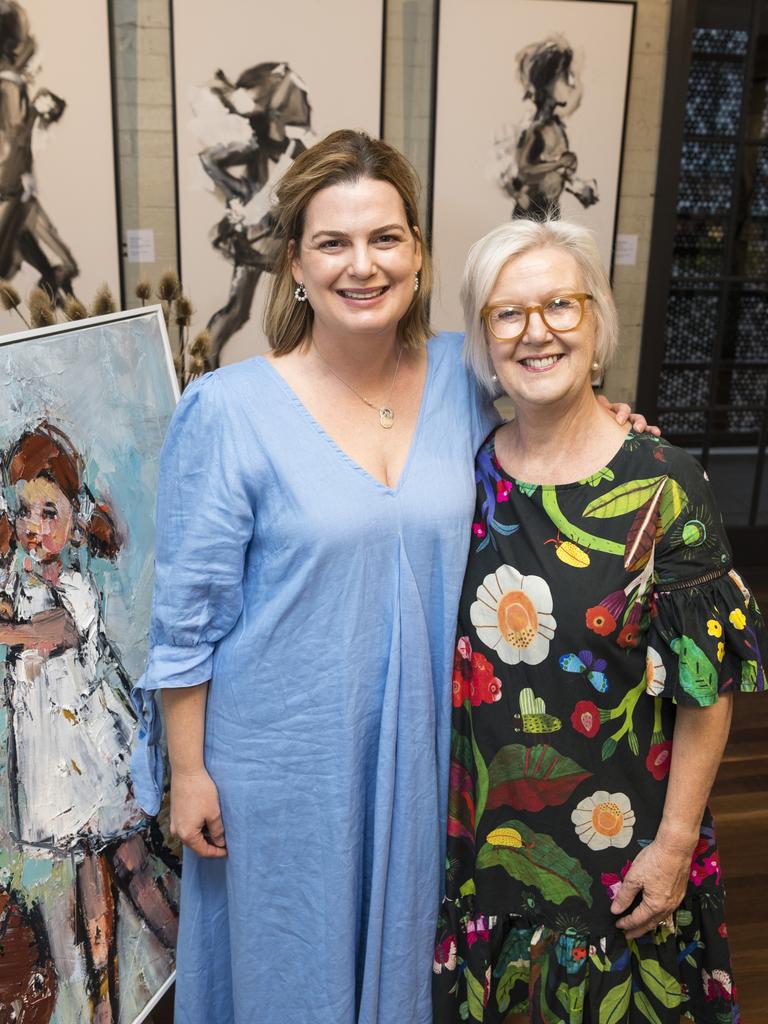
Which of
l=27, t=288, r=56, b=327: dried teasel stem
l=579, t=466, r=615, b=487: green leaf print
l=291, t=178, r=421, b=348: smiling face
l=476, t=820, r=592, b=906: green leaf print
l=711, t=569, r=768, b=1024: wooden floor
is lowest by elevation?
l=711, t=569, r=768, b=1024: wooden floor

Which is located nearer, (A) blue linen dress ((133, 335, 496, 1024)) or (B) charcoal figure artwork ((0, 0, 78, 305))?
(A) blue linen dress ((133, 335, 496, 1024))

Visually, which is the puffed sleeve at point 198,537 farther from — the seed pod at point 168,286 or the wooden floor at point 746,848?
the seed pod at point 168,286

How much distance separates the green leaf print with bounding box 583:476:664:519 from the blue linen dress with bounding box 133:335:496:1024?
20 centimetres

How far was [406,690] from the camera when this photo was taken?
1.43m

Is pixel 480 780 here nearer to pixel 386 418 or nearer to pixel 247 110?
pixel 386 418

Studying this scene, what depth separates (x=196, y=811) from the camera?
1.50m

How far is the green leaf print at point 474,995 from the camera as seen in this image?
152 cm

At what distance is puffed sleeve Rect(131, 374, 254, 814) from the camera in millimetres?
1353

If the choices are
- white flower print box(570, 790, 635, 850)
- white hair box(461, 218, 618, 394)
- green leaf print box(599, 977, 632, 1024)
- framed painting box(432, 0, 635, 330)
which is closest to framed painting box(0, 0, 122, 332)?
framed painting box(432, 0, 635, 330)

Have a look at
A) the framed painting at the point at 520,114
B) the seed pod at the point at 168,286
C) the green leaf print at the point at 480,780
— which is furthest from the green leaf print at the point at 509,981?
the framed painting at the point at 520,114

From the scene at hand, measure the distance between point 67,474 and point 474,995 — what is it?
3.55 ft

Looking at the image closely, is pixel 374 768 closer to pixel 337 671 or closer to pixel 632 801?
pixel 337 671

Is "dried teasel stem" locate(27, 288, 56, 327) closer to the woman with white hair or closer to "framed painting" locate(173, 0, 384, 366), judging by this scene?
the woman with white hair

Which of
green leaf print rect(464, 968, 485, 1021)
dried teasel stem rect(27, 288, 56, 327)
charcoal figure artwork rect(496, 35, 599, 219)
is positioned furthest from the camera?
A: charcoal figure artwork rect(496, 35, 599, 219)
